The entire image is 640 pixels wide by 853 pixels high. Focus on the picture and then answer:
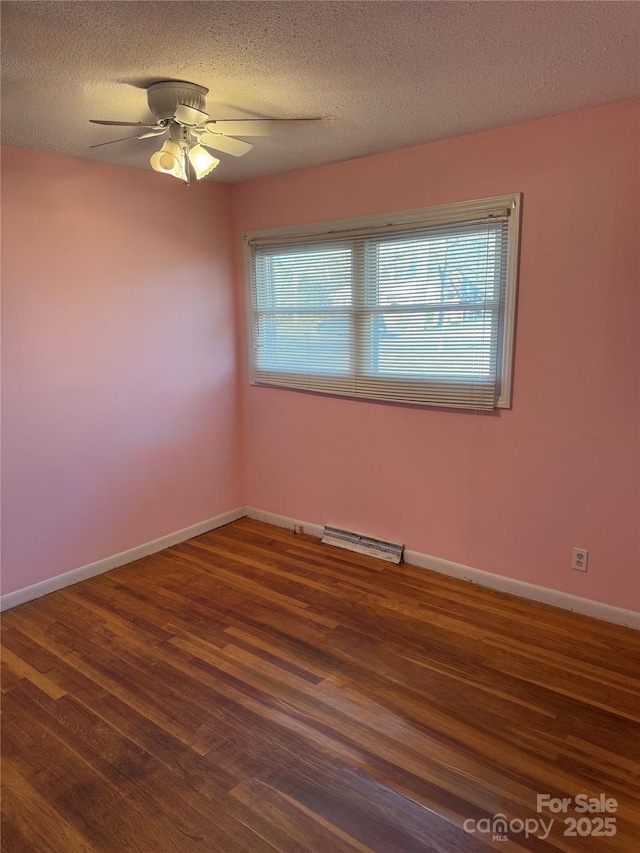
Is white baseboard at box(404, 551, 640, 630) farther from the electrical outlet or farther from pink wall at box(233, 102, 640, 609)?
the electrical outlet

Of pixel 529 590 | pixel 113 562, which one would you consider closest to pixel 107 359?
pixel 113 562

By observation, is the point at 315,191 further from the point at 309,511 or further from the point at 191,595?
the point at 191,595

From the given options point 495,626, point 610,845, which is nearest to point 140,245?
point 495,626

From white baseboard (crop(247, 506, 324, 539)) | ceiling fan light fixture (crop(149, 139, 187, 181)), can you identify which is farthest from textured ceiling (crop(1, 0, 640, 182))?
white baseboard (crop(247, 506, 324, 539))

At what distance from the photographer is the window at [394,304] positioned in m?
2.94

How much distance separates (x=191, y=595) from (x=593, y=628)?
7.02 feet

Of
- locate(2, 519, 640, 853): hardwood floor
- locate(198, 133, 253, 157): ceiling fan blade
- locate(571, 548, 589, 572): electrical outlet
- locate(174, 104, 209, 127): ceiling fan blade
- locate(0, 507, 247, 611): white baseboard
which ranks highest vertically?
locate(174, 104, 209, 127): ceiling fan blade

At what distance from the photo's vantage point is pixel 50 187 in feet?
9.78

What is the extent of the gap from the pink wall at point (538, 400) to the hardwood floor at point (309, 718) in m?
0.35

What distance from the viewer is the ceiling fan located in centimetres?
212

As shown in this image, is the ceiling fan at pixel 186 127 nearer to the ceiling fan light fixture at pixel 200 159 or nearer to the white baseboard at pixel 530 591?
the ceiling fan light fixture at pixel 200 159

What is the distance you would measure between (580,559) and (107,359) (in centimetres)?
290

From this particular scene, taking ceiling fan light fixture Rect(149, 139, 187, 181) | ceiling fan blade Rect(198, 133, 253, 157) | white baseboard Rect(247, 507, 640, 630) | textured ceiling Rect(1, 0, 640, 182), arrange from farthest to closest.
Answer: white baseboard Rect(247, 507, 640, 630) < ceiling fan blade Rect(198, 133, 253, 157) < ceiling fan light fixture Rect(149, 139, 187, 181) < textured ceiling Rect(1, 0, 640, 182)

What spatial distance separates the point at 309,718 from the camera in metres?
2.19
